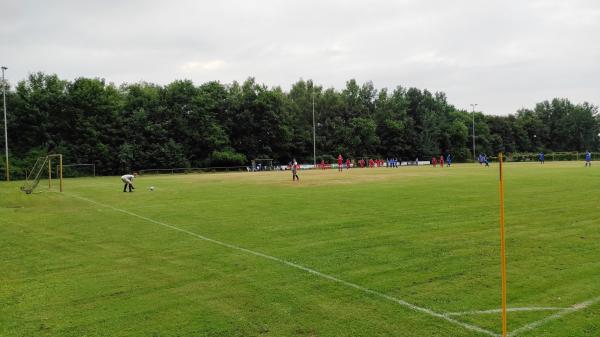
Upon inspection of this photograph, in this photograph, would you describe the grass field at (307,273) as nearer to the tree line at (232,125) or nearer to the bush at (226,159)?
the tree line at (232,125)

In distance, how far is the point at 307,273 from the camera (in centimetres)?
895

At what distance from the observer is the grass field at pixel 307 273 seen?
21.3ft

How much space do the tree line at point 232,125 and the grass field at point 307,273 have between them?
186 ft

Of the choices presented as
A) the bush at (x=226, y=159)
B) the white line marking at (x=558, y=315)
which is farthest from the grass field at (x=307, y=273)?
the bush at (x=226, y=159)

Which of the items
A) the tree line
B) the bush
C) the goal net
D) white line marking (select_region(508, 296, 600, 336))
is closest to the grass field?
white line marking (select_region(508, 296, 600, 336))

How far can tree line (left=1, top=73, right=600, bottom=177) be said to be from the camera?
68250 millimetres

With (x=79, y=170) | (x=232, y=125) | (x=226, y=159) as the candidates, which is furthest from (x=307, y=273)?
(x=232, y=125)

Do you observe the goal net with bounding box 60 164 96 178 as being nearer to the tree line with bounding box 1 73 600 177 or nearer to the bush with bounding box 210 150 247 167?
the tree line with bounding box 1 73 600 177

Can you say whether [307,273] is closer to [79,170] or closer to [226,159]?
[79,170]

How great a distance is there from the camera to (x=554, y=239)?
1128cm

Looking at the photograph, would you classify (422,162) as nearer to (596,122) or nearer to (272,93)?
(272,93)

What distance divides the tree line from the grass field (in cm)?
5672

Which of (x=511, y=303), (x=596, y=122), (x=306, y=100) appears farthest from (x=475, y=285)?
(x=596, y=122)

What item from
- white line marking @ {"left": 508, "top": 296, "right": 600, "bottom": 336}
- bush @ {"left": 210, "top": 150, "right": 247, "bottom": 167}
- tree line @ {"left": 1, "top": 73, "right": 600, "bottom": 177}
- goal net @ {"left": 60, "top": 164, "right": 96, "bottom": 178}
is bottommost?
white line marking @ {"left": 508, "top": 296, "right": 600, "bottom": 336}
